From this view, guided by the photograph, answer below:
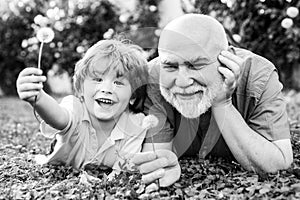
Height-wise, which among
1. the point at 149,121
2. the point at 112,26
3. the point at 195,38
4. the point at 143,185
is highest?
the point at 195,38

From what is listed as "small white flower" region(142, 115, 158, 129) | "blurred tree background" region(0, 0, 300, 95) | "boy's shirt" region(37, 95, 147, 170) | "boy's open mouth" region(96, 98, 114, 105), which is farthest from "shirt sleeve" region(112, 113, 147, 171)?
"blurred tree background" region(0, 0, 300, 95)

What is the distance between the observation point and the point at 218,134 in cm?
366

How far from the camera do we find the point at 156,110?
147 inches

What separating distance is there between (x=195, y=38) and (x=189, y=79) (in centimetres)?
26

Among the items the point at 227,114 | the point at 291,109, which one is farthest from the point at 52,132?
A: the point at 291,109

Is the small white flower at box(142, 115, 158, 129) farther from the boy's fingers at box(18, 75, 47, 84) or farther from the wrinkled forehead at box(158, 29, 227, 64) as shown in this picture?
the boy's fingers at box(18, 75, 47, 84)

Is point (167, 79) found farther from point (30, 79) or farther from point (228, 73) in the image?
point (30, 79)

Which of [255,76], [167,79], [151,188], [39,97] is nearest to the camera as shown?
[151,188]

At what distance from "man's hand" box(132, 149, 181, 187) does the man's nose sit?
17.3 inches

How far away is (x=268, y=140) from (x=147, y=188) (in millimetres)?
866

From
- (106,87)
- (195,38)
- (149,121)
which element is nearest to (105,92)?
(106,87)

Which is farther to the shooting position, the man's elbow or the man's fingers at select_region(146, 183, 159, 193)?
the man's elbow

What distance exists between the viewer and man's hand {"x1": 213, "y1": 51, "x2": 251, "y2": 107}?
3.30 m

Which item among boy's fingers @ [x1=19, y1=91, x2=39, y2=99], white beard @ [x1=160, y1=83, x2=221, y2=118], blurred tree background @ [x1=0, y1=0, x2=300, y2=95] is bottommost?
blurred tree background @ [x1=0, y1=0, x2=300, y2=95]
